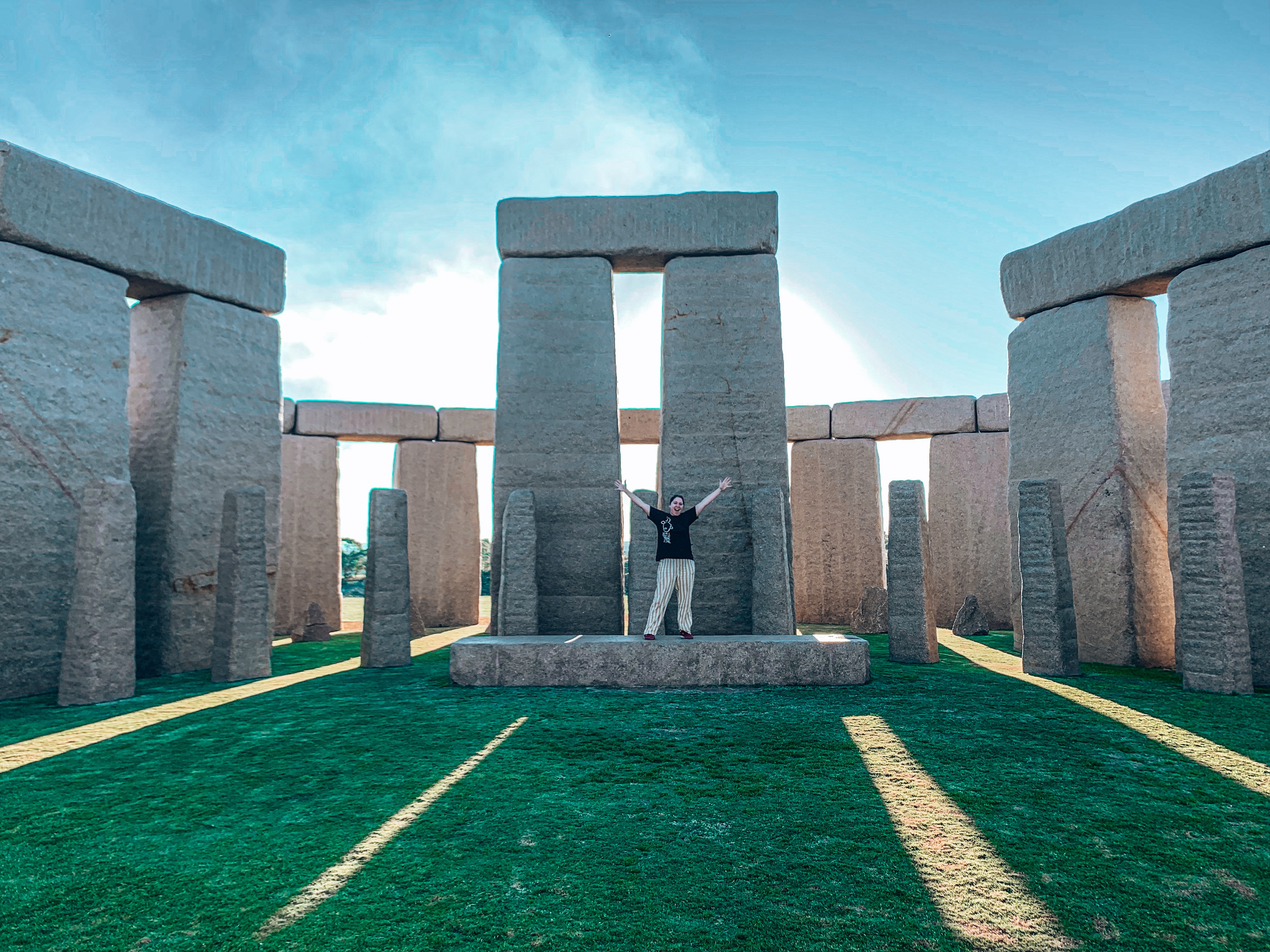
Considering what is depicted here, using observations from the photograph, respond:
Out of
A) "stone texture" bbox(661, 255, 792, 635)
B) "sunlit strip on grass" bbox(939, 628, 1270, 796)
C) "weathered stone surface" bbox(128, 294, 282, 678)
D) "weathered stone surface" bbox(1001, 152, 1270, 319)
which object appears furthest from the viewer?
"stone texture" bbox(661, 255, 792, 635)

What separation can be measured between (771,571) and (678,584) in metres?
0.97

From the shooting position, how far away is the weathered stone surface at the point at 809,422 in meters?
11.5

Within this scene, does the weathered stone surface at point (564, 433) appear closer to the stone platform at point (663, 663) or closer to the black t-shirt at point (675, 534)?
the black t-shirt at point (675, 534)

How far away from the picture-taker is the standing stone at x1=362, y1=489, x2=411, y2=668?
6.80 m

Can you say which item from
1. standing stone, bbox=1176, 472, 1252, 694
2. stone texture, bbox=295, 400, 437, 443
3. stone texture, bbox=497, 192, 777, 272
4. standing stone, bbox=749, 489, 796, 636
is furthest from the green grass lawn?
stone texture, bbox=295, 400, 437, 443

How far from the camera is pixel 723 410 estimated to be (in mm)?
7332

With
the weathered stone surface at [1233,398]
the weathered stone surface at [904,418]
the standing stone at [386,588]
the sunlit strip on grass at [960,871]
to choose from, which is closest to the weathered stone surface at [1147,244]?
the weathered stone surface at [1233,398]

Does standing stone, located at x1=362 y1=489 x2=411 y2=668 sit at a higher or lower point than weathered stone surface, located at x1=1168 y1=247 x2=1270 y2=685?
lower

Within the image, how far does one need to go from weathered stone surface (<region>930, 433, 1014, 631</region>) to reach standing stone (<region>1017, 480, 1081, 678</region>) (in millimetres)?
4627

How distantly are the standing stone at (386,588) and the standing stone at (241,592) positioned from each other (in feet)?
2.84

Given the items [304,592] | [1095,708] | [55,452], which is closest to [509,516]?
[55,452]

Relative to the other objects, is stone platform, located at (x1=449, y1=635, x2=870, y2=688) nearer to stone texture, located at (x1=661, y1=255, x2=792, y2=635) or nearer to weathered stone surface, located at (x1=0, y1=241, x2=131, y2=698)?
stone texture, located at (x1=661, y1=255, x2=792, y2=635)

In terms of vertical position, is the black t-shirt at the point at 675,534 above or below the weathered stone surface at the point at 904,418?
below

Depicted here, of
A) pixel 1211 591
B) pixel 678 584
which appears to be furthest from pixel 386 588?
pixel 1211 591
